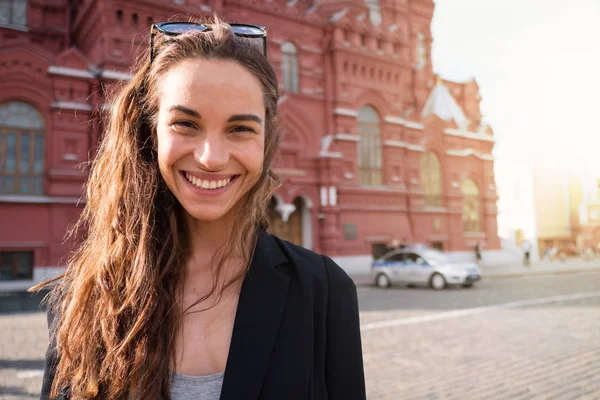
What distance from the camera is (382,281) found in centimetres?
1677

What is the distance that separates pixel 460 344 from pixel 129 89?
21.9ft

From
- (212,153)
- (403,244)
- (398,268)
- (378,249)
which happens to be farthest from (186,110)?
(403,244)

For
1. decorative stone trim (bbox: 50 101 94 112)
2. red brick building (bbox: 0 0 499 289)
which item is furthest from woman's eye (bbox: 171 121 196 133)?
decorative stone trim (bbox: 50 101 94 112)

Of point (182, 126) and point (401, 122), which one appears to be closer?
point (182, 126)

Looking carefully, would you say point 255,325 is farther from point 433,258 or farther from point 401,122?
point 401,122

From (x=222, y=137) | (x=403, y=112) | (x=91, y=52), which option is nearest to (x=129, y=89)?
(x=222, y=137)

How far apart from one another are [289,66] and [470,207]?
1515 cm

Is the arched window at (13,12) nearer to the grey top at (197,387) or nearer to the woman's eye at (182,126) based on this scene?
the woman's eye at (182,126)

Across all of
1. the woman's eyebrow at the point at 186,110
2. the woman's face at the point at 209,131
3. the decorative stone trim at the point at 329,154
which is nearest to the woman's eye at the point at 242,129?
the woman's face at the point at 209,131

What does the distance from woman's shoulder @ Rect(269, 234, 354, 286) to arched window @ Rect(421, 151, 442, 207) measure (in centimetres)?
2513

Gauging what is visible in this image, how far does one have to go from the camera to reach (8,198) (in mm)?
15250

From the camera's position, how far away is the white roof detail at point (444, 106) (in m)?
28.5

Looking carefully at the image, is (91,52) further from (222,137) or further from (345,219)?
(222,137)

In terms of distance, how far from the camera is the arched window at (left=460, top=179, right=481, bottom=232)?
27.9 meters
